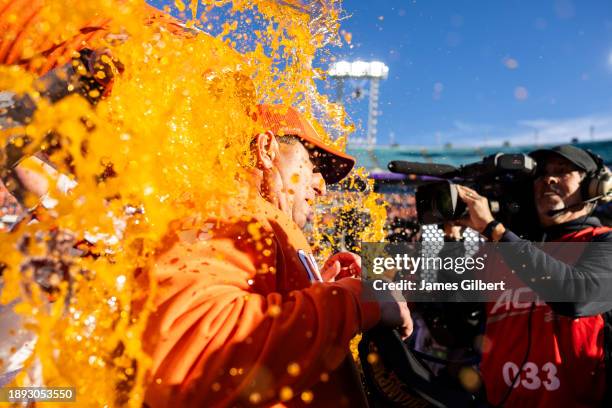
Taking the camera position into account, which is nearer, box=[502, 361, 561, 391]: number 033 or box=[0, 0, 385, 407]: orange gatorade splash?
box=[0, 0, 385, 407]: orange gatorade splash

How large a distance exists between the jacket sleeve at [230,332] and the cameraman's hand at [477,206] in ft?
4.36

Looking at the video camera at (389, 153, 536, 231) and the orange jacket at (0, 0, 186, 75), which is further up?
the orange jacket at (0, 0, 186, 75)

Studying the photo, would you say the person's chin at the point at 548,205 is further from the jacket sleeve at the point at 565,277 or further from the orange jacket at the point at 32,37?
the orange jacket at the point at 32,37

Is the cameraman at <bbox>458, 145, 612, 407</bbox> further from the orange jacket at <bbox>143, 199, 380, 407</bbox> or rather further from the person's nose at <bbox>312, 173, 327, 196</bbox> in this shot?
the orange jacket at <bbox>143, 199, 380, 407</bbox>

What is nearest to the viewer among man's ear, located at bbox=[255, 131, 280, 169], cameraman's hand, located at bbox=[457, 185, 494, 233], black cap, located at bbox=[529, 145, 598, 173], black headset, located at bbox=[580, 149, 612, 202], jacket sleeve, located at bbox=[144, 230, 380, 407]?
jacket sleeve, located at bbox=[144, 230, 380, 407]

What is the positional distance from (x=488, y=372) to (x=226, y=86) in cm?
226

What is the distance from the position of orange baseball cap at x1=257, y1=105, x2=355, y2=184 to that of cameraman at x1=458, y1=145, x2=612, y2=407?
75cm

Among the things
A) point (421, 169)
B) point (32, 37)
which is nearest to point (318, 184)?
point (421, 169)

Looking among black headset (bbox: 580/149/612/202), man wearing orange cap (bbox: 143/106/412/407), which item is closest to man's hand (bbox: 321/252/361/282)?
man wearing orange cap (bbox: 143/106/412/407)

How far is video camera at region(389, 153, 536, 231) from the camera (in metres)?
2.09

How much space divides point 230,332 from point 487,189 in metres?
1.85

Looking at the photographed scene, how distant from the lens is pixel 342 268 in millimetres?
1810

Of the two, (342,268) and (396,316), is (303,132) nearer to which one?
(342,268)

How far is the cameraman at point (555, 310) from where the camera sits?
7.50 feet
